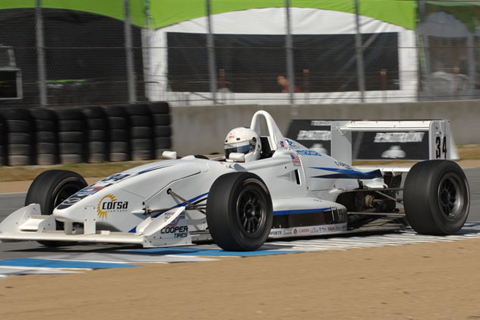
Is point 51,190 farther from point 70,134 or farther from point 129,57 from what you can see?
point 129,57

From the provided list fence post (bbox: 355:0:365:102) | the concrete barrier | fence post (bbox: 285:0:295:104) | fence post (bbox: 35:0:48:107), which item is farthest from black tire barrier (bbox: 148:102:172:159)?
fence post (bbox: 355:0:365:102)

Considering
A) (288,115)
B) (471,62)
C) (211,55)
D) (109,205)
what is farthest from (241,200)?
(471,62)

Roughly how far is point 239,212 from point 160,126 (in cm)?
1019

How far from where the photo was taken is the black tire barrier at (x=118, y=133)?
17.1 meters

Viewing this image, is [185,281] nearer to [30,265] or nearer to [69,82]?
[30,265]

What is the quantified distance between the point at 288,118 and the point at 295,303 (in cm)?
1529

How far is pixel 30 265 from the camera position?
23.7 feet

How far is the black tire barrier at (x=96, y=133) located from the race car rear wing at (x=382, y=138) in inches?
207

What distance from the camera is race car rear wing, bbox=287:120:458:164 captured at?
1008 centimetres

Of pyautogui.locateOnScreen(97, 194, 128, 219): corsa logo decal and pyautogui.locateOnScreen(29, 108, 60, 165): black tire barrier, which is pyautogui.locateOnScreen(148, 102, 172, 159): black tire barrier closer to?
pyautogui.locateOnScreen(29, 108, 60, 165): black tire barrier

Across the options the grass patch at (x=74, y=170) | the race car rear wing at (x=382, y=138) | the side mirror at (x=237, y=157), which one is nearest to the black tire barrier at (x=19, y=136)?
the grass patch at (x=74, y=170)

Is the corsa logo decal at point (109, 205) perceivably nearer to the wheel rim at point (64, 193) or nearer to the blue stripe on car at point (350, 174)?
the wheel rim at point (64, 193)

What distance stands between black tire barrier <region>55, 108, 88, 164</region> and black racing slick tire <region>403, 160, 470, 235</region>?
30.3ft

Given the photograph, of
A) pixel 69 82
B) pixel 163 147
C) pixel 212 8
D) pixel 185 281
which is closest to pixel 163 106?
pixel 163 147
